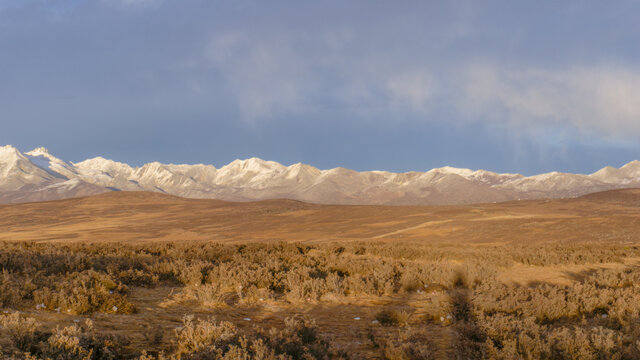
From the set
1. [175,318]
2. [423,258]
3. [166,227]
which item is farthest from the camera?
[166,227]

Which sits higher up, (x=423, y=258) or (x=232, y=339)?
(x=232, y=339)

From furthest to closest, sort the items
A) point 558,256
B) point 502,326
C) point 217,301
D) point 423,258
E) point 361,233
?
point 361,233 < point 423,258 < point 558,256 < point 217,301 < point 502,326

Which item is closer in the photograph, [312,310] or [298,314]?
[298,314]

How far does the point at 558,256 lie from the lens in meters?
16.9

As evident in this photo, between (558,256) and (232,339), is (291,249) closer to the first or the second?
(558,256)

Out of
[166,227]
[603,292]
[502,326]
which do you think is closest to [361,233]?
[166,227]

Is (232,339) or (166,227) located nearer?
(232,339)

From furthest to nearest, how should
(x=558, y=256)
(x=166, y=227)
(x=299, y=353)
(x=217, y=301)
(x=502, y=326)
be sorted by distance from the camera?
1. (x=166, y=227)
2. (x=558, y=256)
3. (x=217, y=301)
4. (x=502, y=326)
5. (x=299, y=353)

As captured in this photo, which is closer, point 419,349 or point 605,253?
point 419,349

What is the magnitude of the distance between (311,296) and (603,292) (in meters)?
6.47

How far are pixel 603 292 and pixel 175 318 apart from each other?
904cm

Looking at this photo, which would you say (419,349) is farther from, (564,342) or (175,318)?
(175,318)

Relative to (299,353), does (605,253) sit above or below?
below

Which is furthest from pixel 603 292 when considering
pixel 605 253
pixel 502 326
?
pixel 605 253
